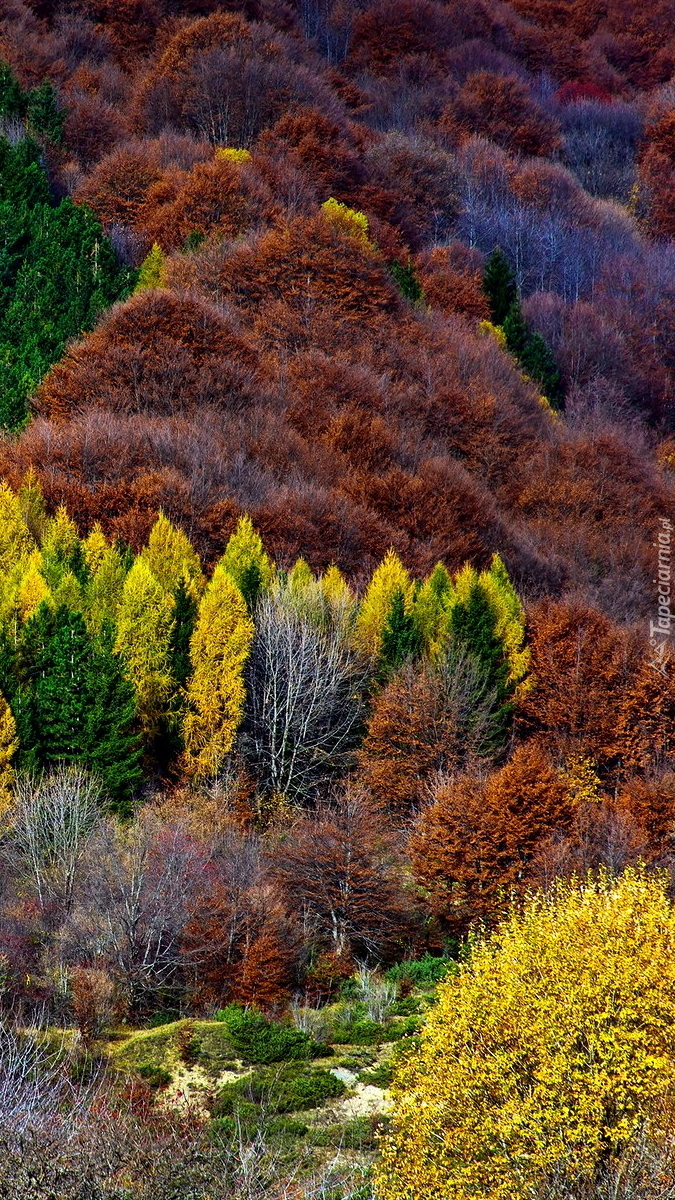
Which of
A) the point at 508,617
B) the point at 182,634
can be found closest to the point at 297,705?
the point at 182,634

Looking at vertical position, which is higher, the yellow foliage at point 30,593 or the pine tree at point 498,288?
the yellow foliage at point 30,593

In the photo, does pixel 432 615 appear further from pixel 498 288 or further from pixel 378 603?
pixel 498 288

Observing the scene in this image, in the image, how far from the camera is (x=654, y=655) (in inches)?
2026

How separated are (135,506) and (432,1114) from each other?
38.2m

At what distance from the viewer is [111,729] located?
42406 mm

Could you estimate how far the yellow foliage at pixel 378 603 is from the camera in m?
49.7

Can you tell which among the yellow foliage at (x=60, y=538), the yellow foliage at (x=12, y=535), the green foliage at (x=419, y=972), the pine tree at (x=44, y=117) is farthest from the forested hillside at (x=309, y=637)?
the pine tree at (x=44, y=117)

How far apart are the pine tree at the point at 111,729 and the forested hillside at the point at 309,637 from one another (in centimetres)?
12

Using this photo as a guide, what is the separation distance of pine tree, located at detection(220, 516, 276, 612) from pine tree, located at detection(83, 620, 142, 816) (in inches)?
252

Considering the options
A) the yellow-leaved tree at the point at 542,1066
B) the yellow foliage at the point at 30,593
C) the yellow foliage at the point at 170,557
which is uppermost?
the yellow-leaved tree at the point at 542,1066

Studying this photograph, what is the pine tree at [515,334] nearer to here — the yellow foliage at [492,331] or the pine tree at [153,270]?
the yellow foliage at [492,331]

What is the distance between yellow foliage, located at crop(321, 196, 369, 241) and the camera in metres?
89.6

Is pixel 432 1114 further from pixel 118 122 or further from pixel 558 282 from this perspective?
pixel 118 122

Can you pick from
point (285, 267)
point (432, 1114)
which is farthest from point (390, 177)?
point (432, 1114)
